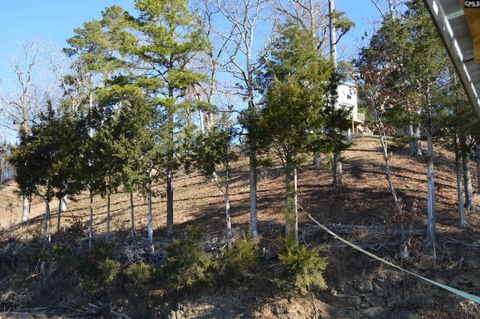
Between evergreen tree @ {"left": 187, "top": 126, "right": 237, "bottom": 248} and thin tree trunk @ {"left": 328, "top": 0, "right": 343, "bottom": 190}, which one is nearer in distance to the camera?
evergreen tree @ {"left": 187, "top": 126, "right": 237, "bottom": 248}

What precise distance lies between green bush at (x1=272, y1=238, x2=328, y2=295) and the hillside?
1.49 feet

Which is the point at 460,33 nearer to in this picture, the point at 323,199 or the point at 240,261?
the point at 240,261

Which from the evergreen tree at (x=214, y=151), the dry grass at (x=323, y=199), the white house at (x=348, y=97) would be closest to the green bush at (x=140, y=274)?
the evergreen tree at (x=214, y=151)

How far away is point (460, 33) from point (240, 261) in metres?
11.6

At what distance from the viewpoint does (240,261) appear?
13641 millimetres

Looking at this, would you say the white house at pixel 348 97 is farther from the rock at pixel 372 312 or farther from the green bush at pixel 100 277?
the green bush at pixel 100 277

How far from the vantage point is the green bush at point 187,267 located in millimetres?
13688

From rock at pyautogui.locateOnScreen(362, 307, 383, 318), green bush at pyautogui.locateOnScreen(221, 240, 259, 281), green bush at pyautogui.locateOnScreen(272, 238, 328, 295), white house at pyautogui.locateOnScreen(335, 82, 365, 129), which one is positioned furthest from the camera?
white house at pyautogui.locateOnScreen(335, 82, 365, 129)

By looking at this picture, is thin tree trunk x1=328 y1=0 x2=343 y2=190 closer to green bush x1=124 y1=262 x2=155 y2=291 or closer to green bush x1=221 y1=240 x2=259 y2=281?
green bush x1=221 y1=240 x2=259 y2=281

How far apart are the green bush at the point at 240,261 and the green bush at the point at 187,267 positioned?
40cm

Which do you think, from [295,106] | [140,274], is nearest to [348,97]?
[295,106]

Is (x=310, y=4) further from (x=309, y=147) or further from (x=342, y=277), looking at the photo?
(x=342, y=277)

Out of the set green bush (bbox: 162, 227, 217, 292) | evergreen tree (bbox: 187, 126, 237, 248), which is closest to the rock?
green bush (bbox: 162, 227, 217, 292)

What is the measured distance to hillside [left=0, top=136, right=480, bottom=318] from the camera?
12.6 metres
